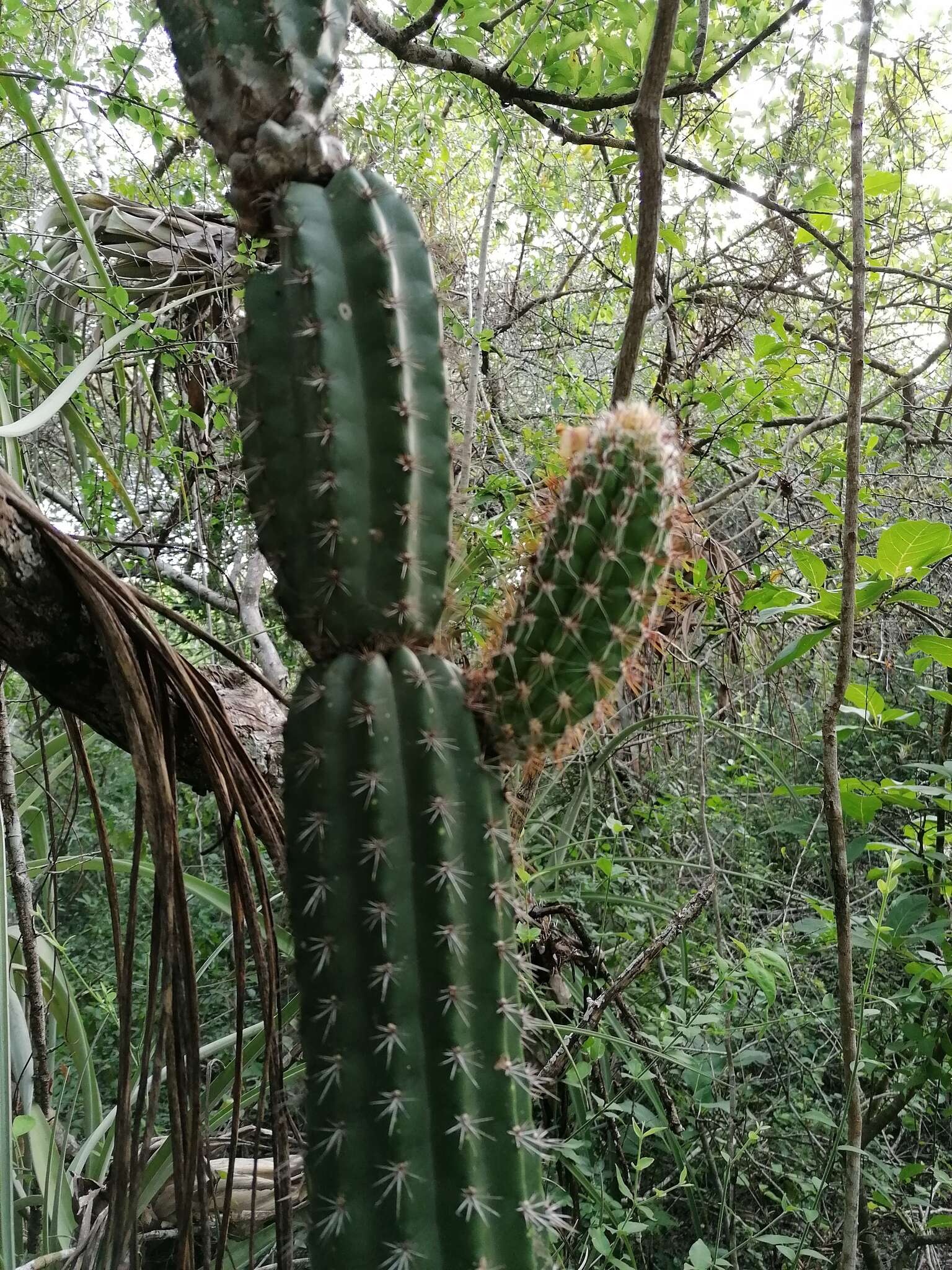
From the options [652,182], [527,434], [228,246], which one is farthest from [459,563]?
[228,246]

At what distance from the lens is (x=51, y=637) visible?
0.88 metres

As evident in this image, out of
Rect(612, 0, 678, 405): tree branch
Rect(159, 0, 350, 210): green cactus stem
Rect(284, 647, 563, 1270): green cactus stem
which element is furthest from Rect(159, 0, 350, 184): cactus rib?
Rect(284, 647, 563, 1270): green cactus stem

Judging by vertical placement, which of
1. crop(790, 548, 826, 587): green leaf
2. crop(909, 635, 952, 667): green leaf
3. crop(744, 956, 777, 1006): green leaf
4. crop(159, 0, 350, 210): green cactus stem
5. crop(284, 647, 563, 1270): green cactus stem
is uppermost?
crop(159, 0, 350, 210): green cactus stem

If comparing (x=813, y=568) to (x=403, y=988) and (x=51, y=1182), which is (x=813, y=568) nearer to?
(x=403, y=988)

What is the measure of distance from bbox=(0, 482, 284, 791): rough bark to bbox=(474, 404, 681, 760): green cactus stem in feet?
1.19

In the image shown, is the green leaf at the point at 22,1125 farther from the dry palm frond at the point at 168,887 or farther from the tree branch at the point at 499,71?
the tree branch at the point at 499,71

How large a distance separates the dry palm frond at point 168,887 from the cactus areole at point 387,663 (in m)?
0.13

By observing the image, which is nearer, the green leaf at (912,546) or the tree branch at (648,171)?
the tree branch at (648,171)

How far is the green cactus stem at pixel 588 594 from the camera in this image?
779mm

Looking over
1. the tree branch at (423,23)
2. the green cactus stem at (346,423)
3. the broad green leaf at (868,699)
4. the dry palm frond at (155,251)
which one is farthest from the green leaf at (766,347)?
the dry palm frond at (155,251)

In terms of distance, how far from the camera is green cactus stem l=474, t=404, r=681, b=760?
779 millimetres

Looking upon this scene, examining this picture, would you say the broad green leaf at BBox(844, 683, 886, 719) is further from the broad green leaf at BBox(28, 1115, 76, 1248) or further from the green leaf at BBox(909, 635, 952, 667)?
the broad green leaf at BBox(28, 1115, 76, 1248)

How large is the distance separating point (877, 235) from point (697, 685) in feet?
7.05

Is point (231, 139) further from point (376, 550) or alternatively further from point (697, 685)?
point (697, 685)
